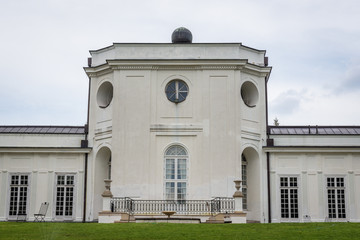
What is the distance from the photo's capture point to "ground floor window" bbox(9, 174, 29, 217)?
102 feet

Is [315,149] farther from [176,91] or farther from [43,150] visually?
[43,150]

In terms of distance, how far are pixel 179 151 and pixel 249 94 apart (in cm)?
590

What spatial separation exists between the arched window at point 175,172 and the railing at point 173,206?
0.67 meters

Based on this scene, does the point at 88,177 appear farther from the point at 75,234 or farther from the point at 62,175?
the point at 75,234

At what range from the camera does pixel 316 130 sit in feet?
112

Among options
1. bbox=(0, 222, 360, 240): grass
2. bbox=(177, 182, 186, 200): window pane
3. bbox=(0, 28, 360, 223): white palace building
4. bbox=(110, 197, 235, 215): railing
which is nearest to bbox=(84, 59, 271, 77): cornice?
bbox=(0, 28, 360, 223): white palace building

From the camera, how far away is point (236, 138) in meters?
29.8

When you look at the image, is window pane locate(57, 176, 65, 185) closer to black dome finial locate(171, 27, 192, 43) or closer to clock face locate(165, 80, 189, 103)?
clock face locate(165, 80, 189, 103)

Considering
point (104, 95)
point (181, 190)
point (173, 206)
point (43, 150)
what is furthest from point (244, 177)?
point (43, 150)

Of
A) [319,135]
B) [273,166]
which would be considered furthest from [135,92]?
[319,135]

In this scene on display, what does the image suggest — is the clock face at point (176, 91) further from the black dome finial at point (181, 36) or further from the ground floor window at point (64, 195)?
the ground floor window at point (64, 195)

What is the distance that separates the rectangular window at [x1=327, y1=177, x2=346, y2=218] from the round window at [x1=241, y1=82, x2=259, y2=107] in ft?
20.4

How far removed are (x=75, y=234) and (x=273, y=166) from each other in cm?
1629

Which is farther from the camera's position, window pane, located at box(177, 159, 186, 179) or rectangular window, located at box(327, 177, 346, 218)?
rectangular window, located at box(327, 177, 346, 218)
